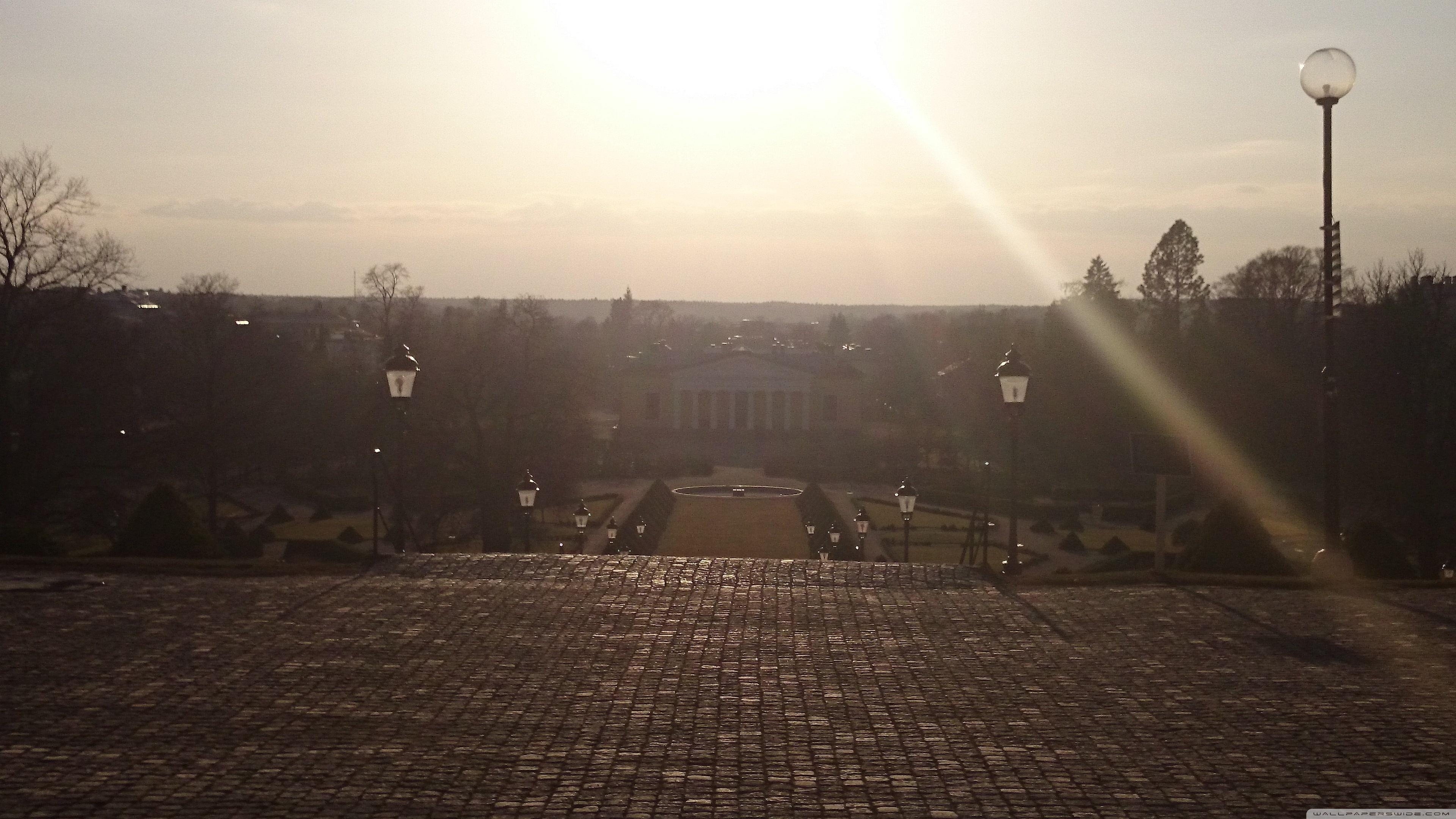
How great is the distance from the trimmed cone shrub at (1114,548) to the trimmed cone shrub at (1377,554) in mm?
13780

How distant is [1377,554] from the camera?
17484mm

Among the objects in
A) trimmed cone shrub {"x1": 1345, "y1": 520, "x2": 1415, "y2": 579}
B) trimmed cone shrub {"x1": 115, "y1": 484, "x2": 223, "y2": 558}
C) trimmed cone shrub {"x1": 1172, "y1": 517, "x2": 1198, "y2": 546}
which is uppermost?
trimmed cone shrub {"x1": 115, "y1": 484, "x2": 223, "y2": 558}

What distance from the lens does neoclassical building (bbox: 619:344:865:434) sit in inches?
3383

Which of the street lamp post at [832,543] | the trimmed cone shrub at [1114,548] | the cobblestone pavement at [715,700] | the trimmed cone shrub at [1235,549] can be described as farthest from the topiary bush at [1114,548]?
the cobblestone pavement at [715,700]

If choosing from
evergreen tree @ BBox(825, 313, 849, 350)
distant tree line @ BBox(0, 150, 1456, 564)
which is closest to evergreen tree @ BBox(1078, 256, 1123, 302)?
distant tree line @ BBox(0, 150, 1456, 564)

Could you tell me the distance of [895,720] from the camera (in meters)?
8.02

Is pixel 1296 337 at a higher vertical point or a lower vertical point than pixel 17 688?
higher

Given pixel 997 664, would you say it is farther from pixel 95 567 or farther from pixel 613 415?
pixel 613 415

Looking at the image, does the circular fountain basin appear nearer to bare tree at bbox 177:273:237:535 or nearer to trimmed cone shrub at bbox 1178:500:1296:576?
bare tree at bbox 177:273:237:535

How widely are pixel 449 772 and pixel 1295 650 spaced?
6.18 metres

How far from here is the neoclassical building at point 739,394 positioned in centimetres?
8594

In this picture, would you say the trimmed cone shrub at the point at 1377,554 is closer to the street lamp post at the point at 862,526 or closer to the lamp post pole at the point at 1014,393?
the lamp post pole at the point at 1014,393

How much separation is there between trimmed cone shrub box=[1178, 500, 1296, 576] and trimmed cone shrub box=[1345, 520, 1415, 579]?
2382 mm

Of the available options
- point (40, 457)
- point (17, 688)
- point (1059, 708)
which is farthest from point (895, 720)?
point (40, 457)
